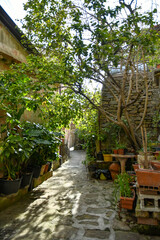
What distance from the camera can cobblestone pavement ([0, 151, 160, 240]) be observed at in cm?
254

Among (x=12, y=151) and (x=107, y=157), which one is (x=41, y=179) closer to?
(x=107, y=157)

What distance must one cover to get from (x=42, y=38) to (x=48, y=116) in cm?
205

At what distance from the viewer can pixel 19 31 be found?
4.73m

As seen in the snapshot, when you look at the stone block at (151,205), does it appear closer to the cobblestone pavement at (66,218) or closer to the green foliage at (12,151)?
the cobblestone pavement at (66,218)

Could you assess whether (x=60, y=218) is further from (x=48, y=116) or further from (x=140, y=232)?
(x=48, y=116)

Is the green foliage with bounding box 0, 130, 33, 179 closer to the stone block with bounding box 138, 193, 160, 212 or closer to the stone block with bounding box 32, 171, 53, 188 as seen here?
the stone block with bounding box 32, 171, 53, 188

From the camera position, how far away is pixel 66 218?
10.1ft

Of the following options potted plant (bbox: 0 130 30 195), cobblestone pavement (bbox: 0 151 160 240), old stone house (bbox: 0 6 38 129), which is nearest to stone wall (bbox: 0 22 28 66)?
old stone house (bbox: 0 6 38 129)

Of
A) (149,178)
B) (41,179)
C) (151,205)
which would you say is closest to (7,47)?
(41,179)

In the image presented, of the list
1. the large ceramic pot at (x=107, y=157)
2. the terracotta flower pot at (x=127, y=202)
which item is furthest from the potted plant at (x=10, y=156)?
the large ceramic pot at (x=107, y=157)

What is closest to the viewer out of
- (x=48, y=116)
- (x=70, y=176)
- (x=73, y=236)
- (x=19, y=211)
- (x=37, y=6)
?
(x=73, y=236)

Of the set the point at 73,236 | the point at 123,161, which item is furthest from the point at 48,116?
the point at 73,236

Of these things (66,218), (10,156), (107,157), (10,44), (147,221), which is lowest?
(66,218)

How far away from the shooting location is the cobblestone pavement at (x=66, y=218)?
8.35 ft
